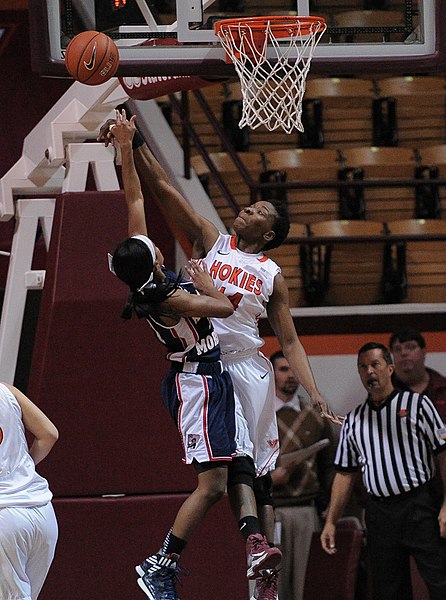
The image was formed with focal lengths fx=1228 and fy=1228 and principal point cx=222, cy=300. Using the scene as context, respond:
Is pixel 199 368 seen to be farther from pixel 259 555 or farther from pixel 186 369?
pixel 259 555

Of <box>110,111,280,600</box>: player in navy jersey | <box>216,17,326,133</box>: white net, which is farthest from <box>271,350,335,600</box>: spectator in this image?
<box>216,17,326,133</box>: white net

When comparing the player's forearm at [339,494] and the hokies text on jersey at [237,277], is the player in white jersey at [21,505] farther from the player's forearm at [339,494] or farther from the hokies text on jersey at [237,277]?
the player's forearm at [339,494]

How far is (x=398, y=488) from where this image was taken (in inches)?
305

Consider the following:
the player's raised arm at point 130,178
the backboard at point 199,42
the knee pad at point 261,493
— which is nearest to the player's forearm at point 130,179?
the player's raised arm at point 130,178

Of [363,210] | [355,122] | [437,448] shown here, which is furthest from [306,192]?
[437,448]

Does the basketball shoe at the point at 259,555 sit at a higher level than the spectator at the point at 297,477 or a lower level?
higher

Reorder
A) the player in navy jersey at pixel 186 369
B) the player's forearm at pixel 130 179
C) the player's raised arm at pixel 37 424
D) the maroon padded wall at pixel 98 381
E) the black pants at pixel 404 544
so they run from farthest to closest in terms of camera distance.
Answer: the black pants at pixel 404 544, the maroon padded wall at pixel 98 381, the player's forearm at pixel 130 179, the player in navy jersey at pixel 186 369, the player's raised arm at pixel 37 424

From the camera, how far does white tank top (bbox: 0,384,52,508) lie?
16.8ft

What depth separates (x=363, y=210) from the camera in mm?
11477

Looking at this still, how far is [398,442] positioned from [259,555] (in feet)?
8.37

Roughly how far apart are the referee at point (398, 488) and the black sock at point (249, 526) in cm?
222

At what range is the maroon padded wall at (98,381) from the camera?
711 centimetres

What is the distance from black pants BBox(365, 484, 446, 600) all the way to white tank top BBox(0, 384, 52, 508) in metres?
3.12

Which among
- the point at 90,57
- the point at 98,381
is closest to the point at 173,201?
the point at 90,57
